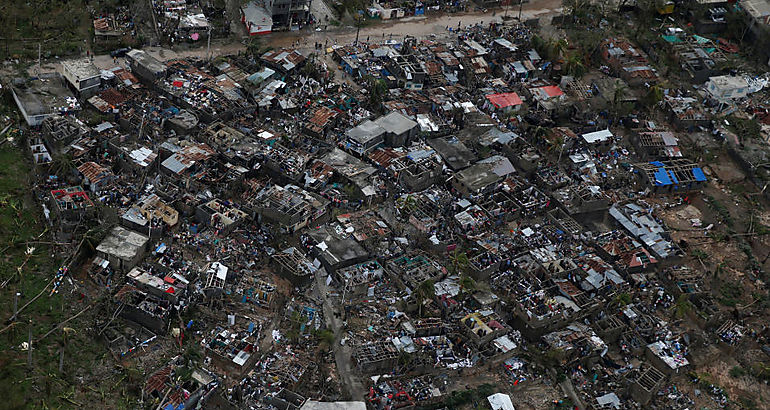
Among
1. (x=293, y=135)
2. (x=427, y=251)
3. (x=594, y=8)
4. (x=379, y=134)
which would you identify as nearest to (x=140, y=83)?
(x=293, y=135)

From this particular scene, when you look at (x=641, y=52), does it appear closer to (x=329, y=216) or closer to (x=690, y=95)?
(x=690, y=95)

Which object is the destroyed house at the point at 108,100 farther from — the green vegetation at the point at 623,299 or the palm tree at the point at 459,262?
the green vegetation at the point at 623,299

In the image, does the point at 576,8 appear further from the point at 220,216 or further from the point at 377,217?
the point at 220,216

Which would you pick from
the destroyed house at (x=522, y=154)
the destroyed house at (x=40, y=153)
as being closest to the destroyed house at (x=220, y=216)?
the destroyed house at (x=40, y=153)

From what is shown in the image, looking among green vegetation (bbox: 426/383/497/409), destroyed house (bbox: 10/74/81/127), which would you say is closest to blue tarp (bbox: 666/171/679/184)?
green vegetation (bbox: 426/383/497/409)

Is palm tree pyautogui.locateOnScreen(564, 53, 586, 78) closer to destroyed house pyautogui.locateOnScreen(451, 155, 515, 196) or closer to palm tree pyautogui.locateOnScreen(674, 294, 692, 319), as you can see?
destroyed house pyautogui.locateOnScreen(451, 155, 515, 196)

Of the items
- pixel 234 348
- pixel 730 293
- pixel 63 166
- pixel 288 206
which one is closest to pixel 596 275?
pixel 730 293
